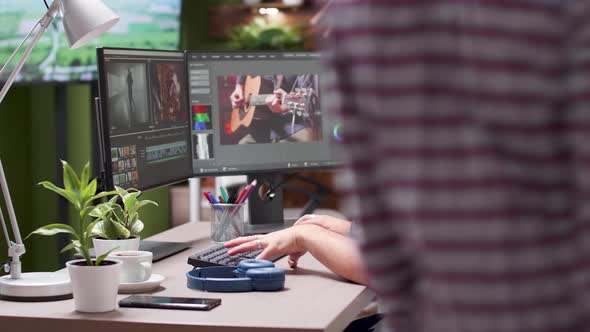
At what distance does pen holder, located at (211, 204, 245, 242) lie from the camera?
217 cm

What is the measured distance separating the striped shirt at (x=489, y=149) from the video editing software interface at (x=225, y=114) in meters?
1.60

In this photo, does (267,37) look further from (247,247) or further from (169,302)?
(169,302)

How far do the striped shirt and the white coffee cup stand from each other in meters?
1.17

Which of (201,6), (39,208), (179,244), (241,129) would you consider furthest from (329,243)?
(201,6)

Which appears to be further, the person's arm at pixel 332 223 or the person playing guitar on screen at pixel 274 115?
the person playing guitar on screen at pixel 274 115

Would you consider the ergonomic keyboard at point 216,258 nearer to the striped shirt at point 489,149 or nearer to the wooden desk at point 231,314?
the wooden desk at point 231,314

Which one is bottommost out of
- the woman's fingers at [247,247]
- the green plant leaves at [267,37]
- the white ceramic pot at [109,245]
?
the woman's fingers at [247,247]

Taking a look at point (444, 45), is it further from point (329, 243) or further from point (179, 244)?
point (179, 244)

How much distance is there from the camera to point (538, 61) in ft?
1.62

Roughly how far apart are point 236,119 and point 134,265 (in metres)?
0.94

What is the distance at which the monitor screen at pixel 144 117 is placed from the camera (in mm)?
1927

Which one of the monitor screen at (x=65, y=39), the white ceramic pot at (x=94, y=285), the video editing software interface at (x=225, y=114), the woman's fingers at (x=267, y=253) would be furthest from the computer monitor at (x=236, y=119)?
the monitor screen at (x=65, y=39)

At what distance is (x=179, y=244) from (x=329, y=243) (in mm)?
524

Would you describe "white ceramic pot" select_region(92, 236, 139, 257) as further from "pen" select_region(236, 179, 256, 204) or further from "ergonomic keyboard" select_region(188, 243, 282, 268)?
"pen" select_region(236, 179, 256, 204)
